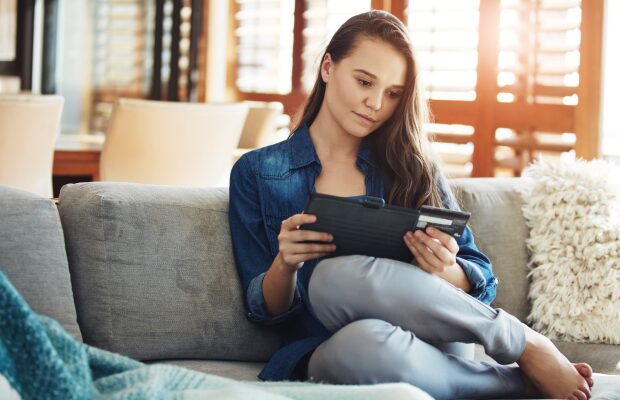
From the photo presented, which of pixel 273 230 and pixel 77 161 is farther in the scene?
pixel 77 161

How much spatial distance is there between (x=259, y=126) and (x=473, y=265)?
287 cm

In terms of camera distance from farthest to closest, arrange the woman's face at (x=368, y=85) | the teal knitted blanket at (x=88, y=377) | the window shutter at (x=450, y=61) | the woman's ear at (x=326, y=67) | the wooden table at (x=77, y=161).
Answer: the window shutter at (x=450, y=61)
the wooden table at (x=77, y=161)
the woman's ear at (x=326, y=67)
the woman's face at (x=368, y=85)
the teal knitted blanket at (x=88, y=377)

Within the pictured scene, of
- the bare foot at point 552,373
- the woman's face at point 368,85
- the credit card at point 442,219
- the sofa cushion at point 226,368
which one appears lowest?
the sofa cushion at point 226,368

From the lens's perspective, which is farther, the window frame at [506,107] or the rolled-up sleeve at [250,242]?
the window frame at [506,107]

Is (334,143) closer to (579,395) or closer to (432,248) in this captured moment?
(432,248)

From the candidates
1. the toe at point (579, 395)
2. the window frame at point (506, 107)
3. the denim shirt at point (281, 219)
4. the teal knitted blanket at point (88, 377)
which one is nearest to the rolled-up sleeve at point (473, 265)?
the denim shirt at point (281, 219)

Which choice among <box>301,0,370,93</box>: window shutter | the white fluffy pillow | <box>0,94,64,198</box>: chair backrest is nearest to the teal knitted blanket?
the white fluffy pillow

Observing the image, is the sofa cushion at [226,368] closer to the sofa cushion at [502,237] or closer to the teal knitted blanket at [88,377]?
the teal knitted blanket at [88,377]

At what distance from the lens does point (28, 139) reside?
3.63 m

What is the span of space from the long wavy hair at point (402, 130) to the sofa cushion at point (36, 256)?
75cm

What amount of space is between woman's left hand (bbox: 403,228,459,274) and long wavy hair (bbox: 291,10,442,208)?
0.29 meters

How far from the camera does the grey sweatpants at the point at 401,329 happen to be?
1741mm

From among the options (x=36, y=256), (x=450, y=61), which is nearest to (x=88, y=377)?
(x=36, y=256)

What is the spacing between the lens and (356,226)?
5.84ft
